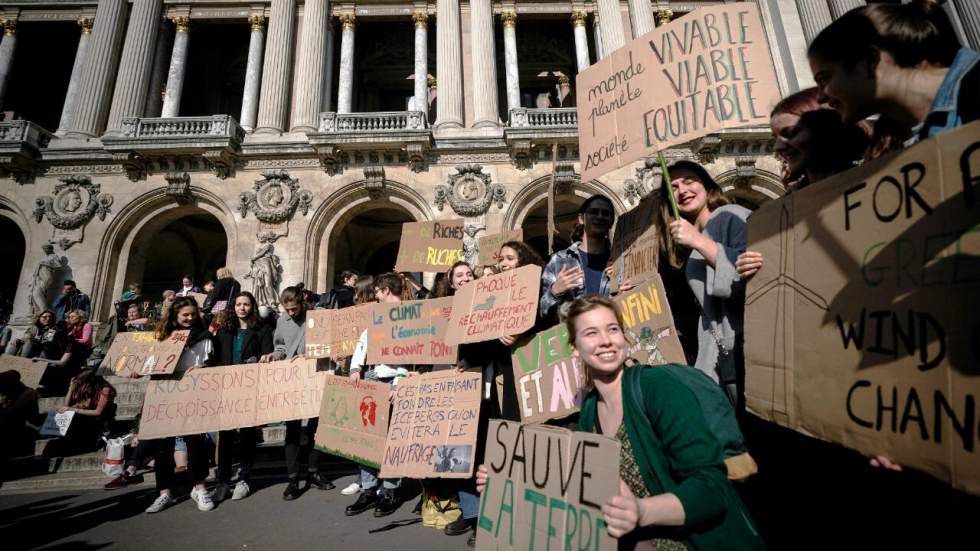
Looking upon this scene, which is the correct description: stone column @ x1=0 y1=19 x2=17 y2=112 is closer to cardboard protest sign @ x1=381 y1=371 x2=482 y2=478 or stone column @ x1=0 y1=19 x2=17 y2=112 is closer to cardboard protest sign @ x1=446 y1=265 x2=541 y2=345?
cardboard protest sign @ x1=381 y1=371 x2=482 y2=478

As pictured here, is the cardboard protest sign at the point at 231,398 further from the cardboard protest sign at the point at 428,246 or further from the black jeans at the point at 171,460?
the cardboard protest sign at the point at 428,246

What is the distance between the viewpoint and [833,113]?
202cm

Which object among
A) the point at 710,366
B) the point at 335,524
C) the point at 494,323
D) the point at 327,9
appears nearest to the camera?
the point at 710,366

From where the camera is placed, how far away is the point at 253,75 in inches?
611

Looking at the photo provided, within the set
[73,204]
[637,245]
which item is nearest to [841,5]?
[637,245]

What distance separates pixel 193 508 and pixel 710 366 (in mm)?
4804

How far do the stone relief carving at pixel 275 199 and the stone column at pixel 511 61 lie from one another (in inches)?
285

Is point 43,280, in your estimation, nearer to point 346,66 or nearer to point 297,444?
point 346,66

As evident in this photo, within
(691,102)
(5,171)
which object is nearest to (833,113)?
(691,102)

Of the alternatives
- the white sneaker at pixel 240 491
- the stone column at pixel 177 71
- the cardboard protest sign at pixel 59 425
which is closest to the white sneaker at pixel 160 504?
the white sneaker at pixel 240 491

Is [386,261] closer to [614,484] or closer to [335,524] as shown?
[335,524]

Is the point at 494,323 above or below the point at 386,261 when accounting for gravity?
below

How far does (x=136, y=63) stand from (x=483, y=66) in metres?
11.5

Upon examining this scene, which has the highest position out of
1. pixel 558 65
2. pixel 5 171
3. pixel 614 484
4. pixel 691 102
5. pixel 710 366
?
pixel 558 65
